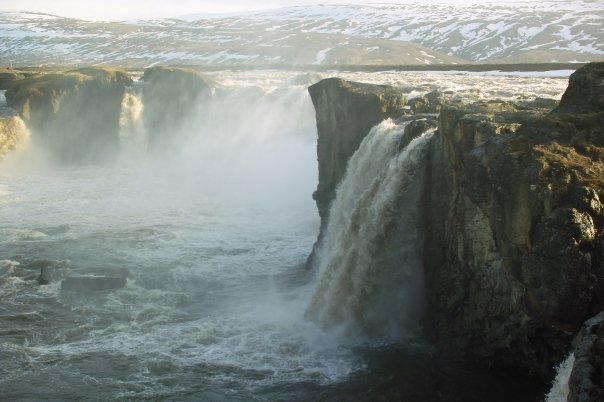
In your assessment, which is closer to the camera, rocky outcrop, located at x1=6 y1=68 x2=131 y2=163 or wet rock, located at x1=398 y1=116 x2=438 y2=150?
wet rock, located at x1=398 y1=116 x2=438 y2=150

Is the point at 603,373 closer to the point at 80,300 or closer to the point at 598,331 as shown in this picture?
the point at 598,331

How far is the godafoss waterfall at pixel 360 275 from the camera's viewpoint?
14141 millimetres

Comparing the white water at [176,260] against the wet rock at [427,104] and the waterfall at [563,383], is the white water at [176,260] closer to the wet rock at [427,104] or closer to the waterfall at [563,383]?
the waterfall at [563,383]

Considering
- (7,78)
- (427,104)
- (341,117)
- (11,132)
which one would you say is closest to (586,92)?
(427,104)

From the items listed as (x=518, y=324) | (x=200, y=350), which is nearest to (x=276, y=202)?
(x=200, y=350)

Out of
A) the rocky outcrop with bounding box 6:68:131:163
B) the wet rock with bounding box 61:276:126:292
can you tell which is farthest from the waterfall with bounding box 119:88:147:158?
the wet rock with bounding box 61:276:126:292

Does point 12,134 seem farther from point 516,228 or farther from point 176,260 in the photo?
point 516,228

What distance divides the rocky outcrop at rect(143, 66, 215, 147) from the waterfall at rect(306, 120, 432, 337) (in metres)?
36.4

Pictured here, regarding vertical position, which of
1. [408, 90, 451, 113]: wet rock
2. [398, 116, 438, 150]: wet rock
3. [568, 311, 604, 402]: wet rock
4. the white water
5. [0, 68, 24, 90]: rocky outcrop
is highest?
[0, 68, 24, 90]: rocky outcrop

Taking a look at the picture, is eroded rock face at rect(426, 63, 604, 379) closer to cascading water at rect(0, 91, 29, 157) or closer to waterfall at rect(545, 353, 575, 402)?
waterfall at rect(545, 353, 575, 402)

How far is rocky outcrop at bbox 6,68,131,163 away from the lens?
54.8m

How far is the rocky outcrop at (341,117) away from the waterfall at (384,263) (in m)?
6.35

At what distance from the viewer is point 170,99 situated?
57344mm

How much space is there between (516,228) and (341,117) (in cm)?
1674
